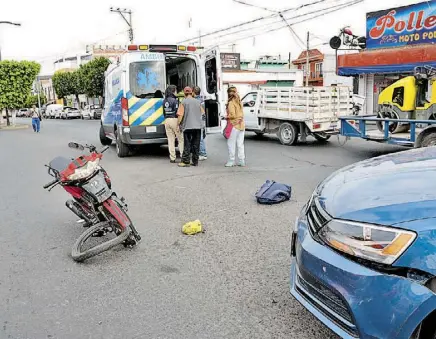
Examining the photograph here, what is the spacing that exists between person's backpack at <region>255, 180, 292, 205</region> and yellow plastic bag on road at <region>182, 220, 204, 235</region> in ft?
4.51

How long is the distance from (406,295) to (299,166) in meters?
7.48

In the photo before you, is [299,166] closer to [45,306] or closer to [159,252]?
[159,252]

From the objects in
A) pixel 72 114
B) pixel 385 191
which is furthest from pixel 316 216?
pixel 72 114

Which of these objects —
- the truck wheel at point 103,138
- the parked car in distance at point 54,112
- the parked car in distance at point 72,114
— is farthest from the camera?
the parked car in distance at point 54,112

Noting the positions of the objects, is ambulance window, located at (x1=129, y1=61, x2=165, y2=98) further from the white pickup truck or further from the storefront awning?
the storefront awning

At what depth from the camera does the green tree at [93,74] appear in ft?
153

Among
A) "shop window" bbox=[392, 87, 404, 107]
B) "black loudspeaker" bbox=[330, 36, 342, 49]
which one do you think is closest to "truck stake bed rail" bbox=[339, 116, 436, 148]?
"shop window" bbox=[392, 87, 404, 107]

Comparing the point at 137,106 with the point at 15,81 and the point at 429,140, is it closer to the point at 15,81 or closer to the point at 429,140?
the point at 429,140

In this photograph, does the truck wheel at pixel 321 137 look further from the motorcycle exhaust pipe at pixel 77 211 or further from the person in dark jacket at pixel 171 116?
the motorcycle exhaust pipe at pixel 77 211

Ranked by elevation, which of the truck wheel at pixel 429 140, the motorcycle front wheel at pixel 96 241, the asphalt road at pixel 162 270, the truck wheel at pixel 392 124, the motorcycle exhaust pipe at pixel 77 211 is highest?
the truck wheel at pixel 392 124

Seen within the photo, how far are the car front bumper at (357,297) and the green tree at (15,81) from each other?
33935 mm

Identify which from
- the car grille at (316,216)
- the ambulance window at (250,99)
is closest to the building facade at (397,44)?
the ambulance window at (250,99)

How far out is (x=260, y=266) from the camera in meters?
4.16

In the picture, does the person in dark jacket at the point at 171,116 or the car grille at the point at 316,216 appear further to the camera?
the person in dark jacket at the point at 171,116
